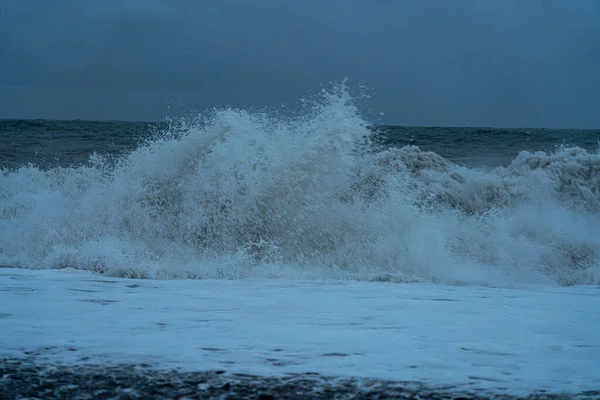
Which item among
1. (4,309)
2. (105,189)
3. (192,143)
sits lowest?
(4,309)

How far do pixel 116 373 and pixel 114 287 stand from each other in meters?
1.98

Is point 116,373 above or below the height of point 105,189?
below

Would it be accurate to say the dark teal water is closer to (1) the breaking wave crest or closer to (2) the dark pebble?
(1) the breaking wave crest

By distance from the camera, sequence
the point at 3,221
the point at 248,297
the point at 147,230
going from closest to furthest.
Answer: the point at 248,297, the point at 147,230, the point at 3,221

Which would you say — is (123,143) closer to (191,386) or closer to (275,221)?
(275,221)

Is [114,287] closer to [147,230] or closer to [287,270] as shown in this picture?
[287,270]

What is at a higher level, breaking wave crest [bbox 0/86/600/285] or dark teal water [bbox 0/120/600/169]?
dark teal water [bbox 0/120/600/169]

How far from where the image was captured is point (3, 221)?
22.3 ft

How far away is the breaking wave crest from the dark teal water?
19.8ft

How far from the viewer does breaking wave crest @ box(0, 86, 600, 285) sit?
5383 mm

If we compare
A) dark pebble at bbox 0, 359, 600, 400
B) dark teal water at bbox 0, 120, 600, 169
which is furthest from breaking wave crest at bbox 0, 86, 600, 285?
dark teal water at bbox 0, 120, 600, 169

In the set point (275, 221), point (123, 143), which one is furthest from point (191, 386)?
point (123, 143)

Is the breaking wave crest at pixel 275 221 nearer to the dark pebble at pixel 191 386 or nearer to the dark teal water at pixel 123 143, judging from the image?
the dark pebble at pixel 191 386

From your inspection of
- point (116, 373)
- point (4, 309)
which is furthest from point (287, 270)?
point (116, 373)
